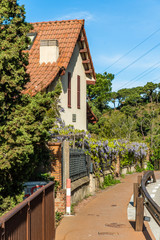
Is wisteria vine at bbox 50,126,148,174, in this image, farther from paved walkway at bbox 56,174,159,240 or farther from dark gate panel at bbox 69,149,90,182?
paved walkway at bbox 56,174,159,240

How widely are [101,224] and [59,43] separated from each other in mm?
12993

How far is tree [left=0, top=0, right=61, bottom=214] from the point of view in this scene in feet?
A: 26.0

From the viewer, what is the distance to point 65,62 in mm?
18891

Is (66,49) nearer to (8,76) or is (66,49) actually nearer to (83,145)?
(83,145)

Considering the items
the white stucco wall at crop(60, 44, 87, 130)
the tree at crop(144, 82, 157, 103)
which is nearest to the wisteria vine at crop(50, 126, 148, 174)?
the white stucco wall at crop(60, 44, 87, 130)

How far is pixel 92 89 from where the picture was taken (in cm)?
6291

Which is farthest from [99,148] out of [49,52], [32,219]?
[32,219]

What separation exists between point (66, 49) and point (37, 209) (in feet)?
49.2

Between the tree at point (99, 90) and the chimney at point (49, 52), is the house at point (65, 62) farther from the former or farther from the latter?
the tree at point (99, 90)

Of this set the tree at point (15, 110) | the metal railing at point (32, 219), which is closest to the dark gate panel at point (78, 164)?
the tree at point (15, 110)

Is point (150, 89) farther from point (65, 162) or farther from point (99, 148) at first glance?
point (65, 162)

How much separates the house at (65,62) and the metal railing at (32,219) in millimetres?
9991

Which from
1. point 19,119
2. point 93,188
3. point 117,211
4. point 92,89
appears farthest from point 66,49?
point 92,89

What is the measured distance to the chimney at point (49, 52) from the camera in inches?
745
